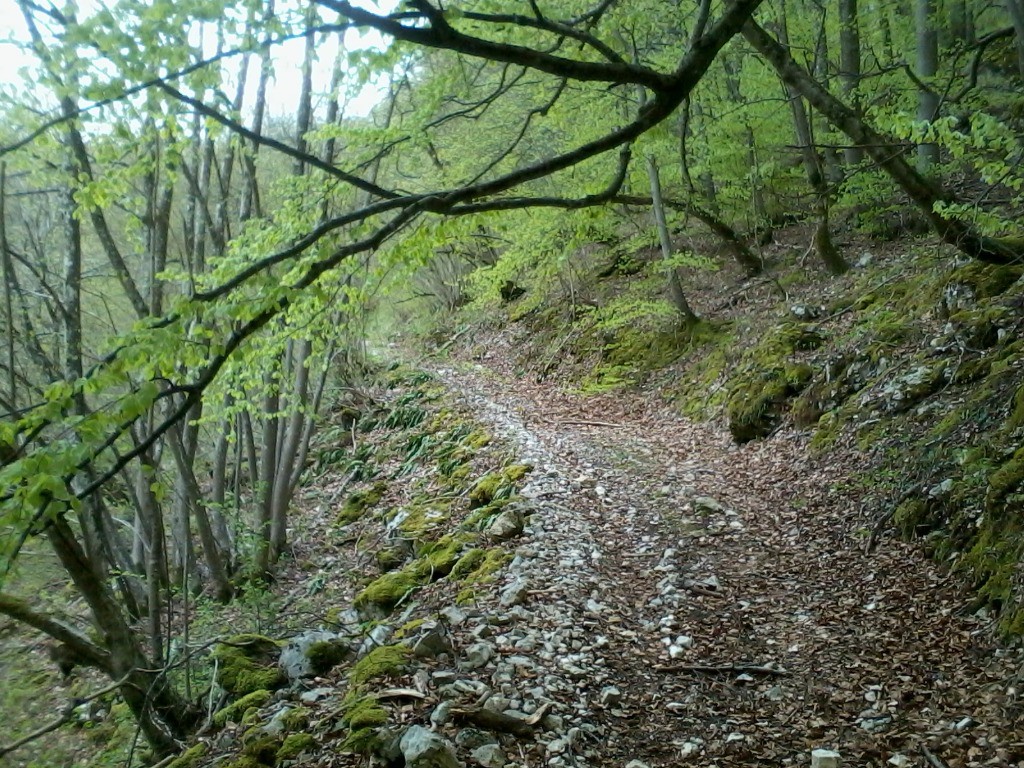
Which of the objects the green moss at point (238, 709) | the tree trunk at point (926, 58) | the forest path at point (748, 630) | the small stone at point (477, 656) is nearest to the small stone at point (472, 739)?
the forest path at point (748, 630)

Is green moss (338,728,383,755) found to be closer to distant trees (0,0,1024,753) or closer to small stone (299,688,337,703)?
small stone (299,688,337,703)

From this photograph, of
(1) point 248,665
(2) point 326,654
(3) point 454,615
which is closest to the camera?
(3) point 454,615

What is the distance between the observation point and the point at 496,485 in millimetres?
8758

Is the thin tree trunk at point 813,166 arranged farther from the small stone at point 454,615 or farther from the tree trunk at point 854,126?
the small stone at point 454,615

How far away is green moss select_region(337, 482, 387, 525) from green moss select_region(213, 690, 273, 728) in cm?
609

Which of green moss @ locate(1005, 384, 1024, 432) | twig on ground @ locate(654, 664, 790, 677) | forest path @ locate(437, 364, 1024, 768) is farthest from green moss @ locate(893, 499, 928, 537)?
twig on ground @ locate(654, 664, 790, 677)

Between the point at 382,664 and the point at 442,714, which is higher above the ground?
the point at 382,664

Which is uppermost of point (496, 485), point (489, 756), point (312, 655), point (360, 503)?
point (360, 503)

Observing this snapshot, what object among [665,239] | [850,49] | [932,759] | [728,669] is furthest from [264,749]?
[850,49]

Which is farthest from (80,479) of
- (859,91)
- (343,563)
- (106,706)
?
(859,91)

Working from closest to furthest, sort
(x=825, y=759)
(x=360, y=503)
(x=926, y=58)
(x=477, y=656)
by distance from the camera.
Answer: (x=825, y=759) → (x=477, y=656) → (x=926, y=58) → (x=360, y=503)

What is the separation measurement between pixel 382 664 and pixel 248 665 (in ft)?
6.33

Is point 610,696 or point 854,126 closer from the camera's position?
point 610,696

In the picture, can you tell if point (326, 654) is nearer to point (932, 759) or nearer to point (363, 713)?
point (363, 713)
